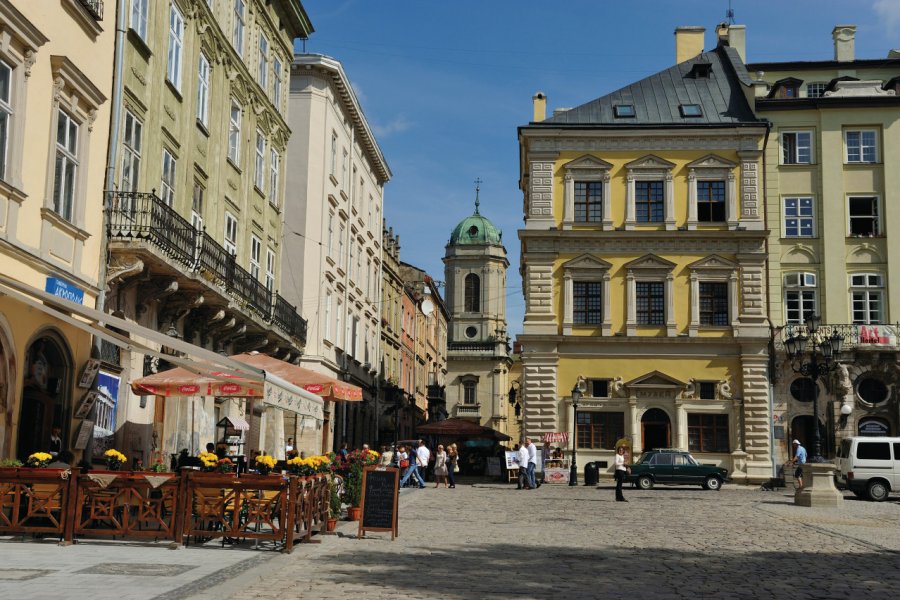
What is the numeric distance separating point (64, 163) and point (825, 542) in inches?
573

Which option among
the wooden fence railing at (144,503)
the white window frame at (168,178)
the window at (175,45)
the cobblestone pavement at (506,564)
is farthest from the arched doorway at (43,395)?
the window at (175,45)

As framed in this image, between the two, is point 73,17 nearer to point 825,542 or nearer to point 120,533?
point 120,533

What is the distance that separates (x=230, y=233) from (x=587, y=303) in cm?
2012

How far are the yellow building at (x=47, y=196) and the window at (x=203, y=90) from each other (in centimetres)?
572

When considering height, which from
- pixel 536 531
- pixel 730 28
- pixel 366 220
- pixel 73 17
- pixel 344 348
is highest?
pixel 730 28

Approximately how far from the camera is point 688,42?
2057 inches

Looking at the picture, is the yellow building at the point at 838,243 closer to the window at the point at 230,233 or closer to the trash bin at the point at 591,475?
the trash bin at the point at 591,475

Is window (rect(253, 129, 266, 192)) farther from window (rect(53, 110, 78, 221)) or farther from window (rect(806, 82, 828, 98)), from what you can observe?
window (rect(806, 82, 828, 98))

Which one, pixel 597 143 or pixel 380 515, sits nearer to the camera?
pixel 380 515

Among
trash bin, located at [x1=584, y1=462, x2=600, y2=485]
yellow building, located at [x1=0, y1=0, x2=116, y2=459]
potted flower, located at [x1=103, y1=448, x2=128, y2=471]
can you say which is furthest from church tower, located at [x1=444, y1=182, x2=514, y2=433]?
potted flower, located at [x1=103, y1=448, x2=128, y2=471]

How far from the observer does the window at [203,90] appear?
2617cm

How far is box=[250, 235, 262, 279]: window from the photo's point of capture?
1236 inches

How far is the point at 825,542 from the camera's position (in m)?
17.1

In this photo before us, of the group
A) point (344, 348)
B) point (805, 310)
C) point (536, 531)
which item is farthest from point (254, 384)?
point (805, 310)
